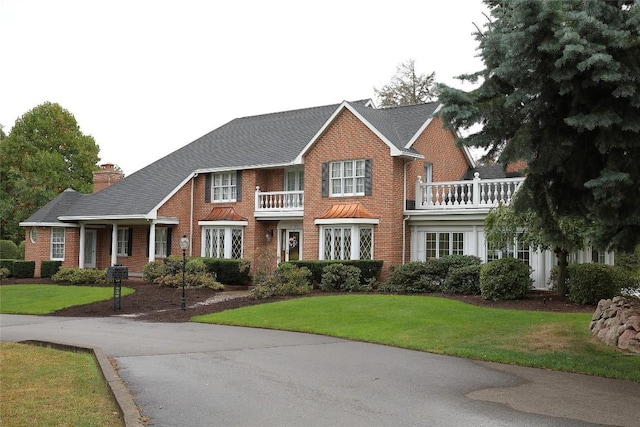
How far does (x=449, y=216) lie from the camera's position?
24.1 metres

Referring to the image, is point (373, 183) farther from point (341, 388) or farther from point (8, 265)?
point (8, 265)

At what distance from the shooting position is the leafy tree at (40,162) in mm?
48000

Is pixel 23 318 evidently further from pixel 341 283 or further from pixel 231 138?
pixel 231 138

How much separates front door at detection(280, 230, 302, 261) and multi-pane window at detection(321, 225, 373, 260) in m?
3.18

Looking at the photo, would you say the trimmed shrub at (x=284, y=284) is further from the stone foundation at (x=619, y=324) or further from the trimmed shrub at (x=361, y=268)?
the stone foundation at (x=619, y=324)

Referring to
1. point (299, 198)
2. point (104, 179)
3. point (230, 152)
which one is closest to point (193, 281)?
point (299, 198)

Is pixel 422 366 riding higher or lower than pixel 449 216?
lower

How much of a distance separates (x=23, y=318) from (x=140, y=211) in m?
11.4

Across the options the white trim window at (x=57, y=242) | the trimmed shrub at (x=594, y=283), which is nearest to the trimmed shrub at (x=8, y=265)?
the white trim window at (x=57, y=242)

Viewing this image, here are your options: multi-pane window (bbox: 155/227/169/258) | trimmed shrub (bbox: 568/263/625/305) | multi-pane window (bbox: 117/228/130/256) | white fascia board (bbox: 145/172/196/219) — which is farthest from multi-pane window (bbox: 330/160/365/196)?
multi-pane window (bbox: 117/228/130/256)

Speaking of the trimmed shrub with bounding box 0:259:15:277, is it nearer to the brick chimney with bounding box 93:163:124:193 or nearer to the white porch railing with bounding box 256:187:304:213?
the brick chimney with bounding box 93:163:124:193

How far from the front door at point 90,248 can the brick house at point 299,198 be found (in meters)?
0.06

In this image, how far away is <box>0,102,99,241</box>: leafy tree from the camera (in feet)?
157

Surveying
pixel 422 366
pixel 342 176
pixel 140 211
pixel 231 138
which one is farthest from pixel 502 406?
pixel 231 138
